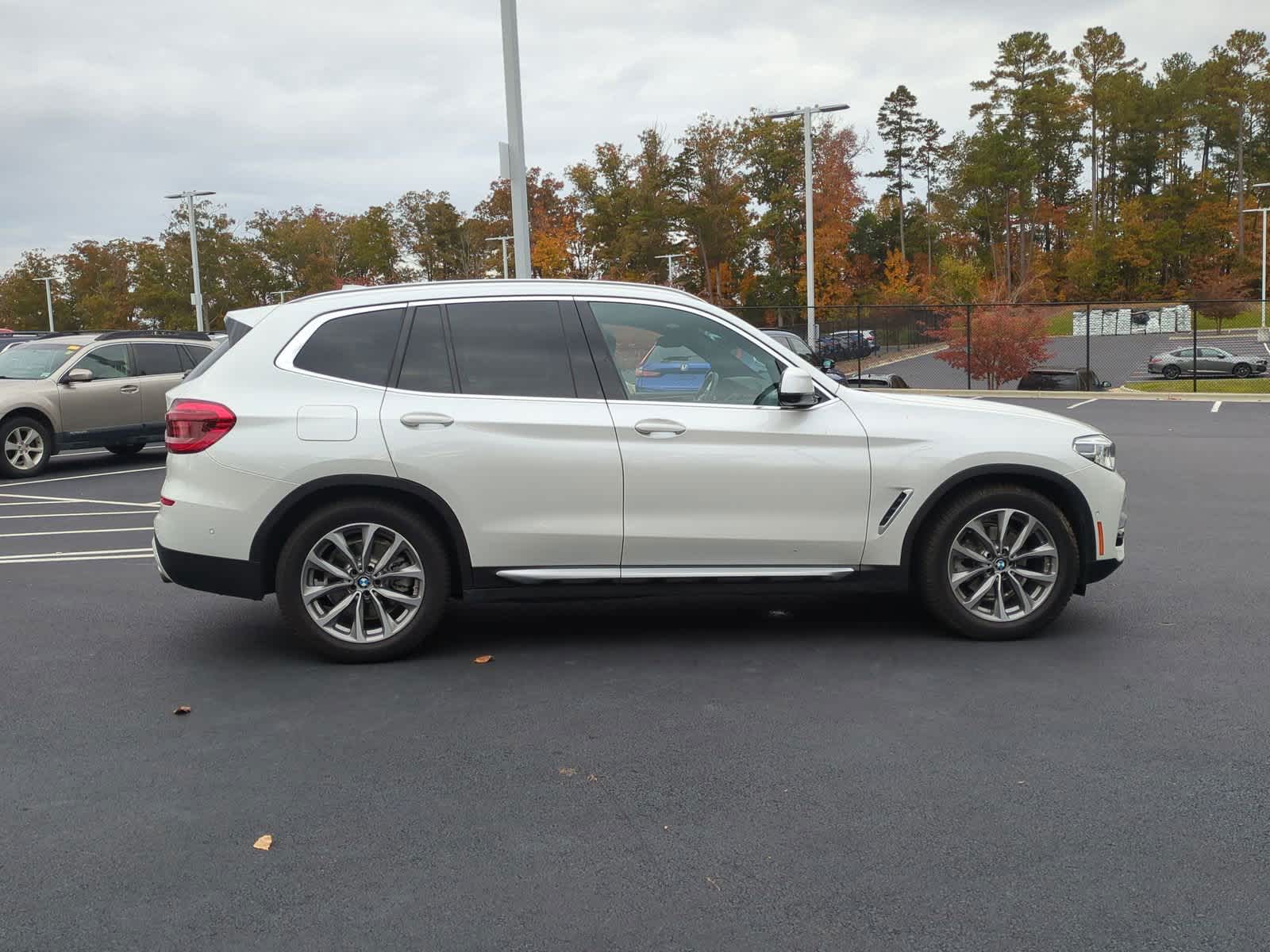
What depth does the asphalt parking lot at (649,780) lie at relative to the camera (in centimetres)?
343

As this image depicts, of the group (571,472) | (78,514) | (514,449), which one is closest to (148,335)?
(78,514)

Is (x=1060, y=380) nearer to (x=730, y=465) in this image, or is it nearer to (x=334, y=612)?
(x=730, y=465)

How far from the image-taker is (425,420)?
5988 millimetres

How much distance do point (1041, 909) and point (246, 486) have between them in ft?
13.3

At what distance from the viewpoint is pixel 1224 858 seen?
3711mm

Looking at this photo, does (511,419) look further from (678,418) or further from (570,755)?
(570,755)

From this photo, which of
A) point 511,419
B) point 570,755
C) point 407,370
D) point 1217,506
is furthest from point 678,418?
point 1217,506

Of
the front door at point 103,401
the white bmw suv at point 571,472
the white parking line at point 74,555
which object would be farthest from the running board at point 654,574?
the front door at point 103,401

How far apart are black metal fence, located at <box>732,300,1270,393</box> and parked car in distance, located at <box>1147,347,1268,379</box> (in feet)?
0.13

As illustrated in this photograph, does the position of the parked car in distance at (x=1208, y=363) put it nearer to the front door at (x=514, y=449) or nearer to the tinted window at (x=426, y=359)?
the front door at (x=514, y=449)

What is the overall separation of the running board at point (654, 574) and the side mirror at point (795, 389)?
0.83 metres

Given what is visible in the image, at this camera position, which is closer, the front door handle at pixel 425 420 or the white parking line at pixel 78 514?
the front door handle at pixel 425 420

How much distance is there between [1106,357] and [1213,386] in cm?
2192

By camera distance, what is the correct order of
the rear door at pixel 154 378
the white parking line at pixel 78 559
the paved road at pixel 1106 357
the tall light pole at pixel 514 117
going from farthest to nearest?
the paved road at pixel 1106 357 < the rear door at pixel 154 378 < the tall light pole at pixel 514 117 < the white parking line at pixel 78 559
